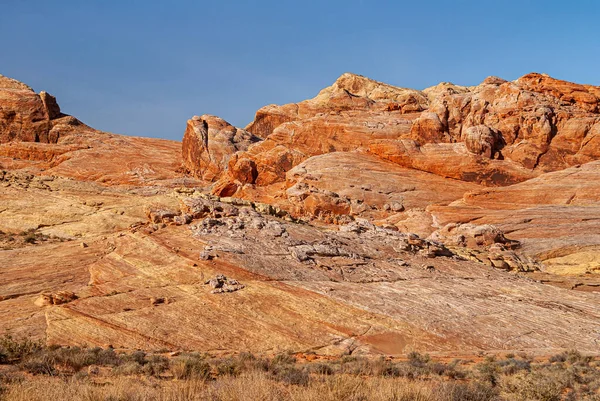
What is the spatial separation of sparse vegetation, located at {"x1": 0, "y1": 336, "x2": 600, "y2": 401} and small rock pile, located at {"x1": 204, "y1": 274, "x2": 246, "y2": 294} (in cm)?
410

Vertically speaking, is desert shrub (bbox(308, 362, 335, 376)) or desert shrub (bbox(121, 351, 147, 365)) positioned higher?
desert shrub (bbox(308, 362, 335, 376))

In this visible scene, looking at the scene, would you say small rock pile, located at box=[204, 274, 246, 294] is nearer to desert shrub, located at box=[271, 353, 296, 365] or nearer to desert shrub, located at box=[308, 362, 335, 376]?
desert shrub, located at box=[271, 353, 296, 365]

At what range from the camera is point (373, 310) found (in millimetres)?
20094

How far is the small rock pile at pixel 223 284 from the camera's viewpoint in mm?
20062

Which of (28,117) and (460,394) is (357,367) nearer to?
(460,394)

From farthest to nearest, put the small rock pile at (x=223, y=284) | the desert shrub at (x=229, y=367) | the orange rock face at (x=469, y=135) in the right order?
the orange rock face at (x=469, y=135) → the small rock pile at (x=223, y=284) → the desert shrub at (x=229, y=367)

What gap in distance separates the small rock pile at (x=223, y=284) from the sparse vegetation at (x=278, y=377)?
4.10 m

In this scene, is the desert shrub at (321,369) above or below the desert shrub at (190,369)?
above

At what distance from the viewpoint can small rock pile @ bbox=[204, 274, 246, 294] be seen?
20062 millimetres

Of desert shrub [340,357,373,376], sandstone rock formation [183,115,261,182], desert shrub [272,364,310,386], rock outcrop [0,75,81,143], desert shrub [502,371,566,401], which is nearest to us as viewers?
desert shrub [502,371,566,401]

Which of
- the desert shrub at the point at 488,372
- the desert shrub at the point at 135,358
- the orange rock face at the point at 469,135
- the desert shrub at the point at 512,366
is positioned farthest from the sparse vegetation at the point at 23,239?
the desert shrub at the point at 512,366

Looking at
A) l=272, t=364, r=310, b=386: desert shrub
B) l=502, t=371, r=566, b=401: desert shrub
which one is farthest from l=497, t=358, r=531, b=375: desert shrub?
l=272, t=364, r=310, b=386: desert shrub

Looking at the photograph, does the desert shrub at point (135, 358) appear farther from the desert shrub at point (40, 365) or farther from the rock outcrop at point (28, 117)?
the rock outcrop at point (28, 117)

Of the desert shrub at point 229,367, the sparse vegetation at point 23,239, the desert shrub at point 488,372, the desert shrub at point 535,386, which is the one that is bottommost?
the desert shrub at point 229,367
